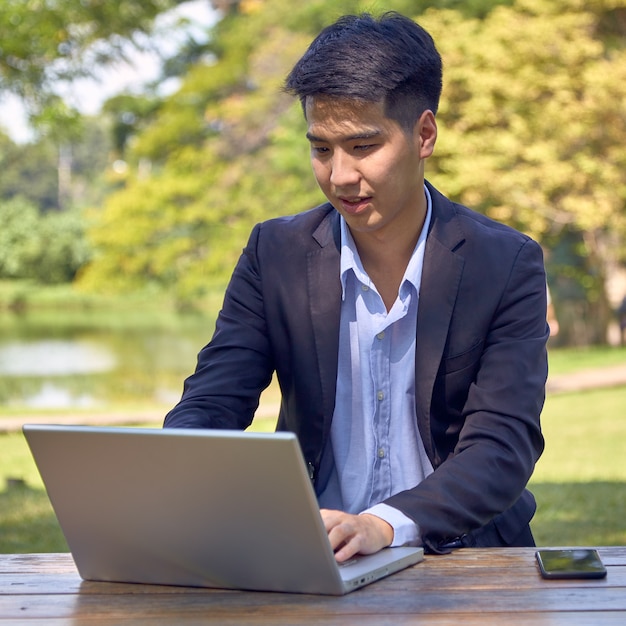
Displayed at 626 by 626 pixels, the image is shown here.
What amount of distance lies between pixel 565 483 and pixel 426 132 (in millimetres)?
5469

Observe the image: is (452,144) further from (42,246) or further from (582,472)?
(42,246)

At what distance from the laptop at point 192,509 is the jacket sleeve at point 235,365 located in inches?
17.8

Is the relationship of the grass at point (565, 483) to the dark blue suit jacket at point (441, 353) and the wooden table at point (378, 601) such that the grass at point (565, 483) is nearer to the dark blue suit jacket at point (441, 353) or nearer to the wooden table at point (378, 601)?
the dark blue suit jacket at point (441, 353)

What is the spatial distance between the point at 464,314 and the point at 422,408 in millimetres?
183

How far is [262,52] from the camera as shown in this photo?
1816 centimetres

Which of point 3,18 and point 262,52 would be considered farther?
point 262,52

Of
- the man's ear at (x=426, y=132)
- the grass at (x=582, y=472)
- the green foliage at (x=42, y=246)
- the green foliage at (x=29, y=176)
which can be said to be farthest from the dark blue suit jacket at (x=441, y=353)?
the green foliage at (x=29, y=176)

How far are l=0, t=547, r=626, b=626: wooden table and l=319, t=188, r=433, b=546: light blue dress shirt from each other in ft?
1.49

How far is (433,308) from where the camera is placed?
197cm

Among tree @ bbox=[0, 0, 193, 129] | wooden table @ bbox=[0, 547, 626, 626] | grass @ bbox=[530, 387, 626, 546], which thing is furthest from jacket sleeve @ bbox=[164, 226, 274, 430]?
tree @ bbox=[0, 0, 193, 129]

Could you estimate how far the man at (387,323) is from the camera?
1.84 metres

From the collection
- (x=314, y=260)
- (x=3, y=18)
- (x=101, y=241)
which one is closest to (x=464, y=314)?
(x=314, y=260)

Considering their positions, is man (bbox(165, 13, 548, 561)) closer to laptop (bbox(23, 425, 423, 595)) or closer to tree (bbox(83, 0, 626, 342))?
laptop (bbox(23, 425, 423, 595))

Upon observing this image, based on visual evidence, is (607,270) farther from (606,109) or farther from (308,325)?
(308,325)
